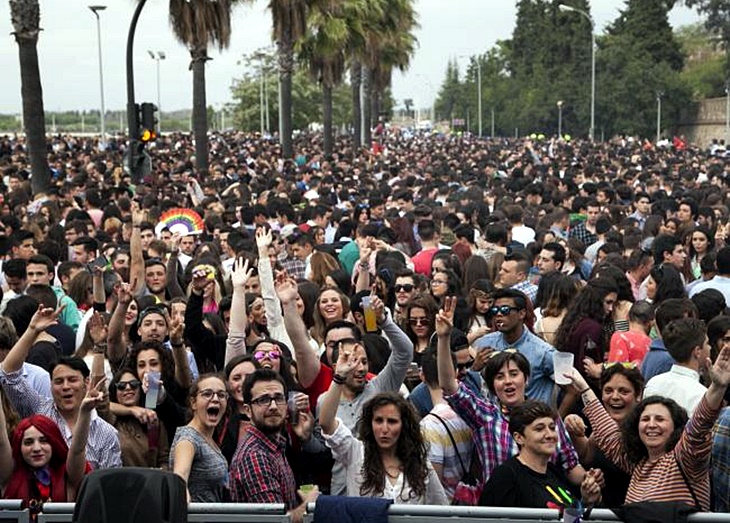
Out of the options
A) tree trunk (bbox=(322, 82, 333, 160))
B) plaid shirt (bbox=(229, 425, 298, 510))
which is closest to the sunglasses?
plaid shirt (bbox=(229, 425, 298, 510))

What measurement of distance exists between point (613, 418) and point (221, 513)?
242 centimetres

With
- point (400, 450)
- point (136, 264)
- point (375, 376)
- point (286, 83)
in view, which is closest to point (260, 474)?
point (400, 450)

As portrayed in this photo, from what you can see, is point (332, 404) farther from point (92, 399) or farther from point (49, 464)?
point (49, 464)

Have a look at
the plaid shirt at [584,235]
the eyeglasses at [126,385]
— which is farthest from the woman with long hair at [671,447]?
the plaid shirt at [584,235]

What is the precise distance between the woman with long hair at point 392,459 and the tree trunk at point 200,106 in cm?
2655

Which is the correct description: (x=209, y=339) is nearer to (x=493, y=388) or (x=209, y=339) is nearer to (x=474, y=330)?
(x=474, y=330)

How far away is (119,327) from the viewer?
8.46 metres

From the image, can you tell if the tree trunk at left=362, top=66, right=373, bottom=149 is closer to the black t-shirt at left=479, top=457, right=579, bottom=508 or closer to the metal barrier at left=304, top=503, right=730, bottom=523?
the black t-shirt at left=479, top=457, right=579, bottom=508

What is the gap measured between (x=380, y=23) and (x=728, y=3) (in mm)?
41806

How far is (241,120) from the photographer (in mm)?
106250

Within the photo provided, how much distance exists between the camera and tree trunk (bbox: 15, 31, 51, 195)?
73.4 ft

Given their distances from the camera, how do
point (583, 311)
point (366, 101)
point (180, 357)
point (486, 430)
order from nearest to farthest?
point (486, 430) → point (180, 357) → point (583, 311) → point (366, 101)

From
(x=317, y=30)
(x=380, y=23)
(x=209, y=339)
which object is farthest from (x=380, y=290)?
(x=380, y=23)

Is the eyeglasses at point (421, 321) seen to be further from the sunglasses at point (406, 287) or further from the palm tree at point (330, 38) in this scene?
the palm tree at point (330, 38)
